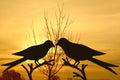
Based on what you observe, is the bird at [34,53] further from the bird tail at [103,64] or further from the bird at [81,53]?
the bird tail at [103,64]

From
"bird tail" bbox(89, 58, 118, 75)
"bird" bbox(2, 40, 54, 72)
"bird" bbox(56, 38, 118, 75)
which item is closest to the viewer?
"bird tail" bbox(89, 58, 118, 75)

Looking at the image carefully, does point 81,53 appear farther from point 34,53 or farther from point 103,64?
point 34,53

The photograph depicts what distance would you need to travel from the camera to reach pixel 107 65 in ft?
32.0

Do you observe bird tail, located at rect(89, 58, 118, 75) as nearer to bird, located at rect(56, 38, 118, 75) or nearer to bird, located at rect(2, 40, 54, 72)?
bird, located at rect(56, 38, 118, 75)

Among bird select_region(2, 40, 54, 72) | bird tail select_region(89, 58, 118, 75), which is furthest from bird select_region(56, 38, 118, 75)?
bird select_region(2, 40, 54, 72)

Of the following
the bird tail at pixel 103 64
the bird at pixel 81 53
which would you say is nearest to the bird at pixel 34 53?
the bird at pixel 81 53

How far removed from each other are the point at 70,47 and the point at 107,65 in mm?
1260

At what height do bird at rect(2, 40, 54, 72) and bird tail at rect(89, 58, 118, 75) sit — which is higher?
bird at rect(2, 40, 54, 72)

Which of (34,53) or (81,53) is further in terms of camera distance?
(34,53)

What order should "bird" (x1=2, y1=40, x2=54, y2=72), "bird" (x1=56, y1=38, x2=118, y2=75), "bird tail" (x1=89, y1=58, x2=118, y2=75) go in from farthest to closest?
"bird" (x1=2, y1=40, x2=54, y2=72)
"bird" (x1=56, y1=38, x2=118, y2=75)
"bird tail" (x1=89, y1=58, x2=118, y2=75)

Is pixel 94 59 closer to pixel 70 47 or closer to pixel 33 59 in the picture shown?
pixel 70 47

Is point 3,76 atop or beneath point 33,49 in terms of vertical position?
beneath

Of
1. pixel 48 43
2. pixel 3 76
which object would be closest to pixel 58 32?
pixel 48 43

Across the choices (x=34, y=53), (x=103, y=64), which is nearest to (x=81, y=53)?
(x=103, y=64)
